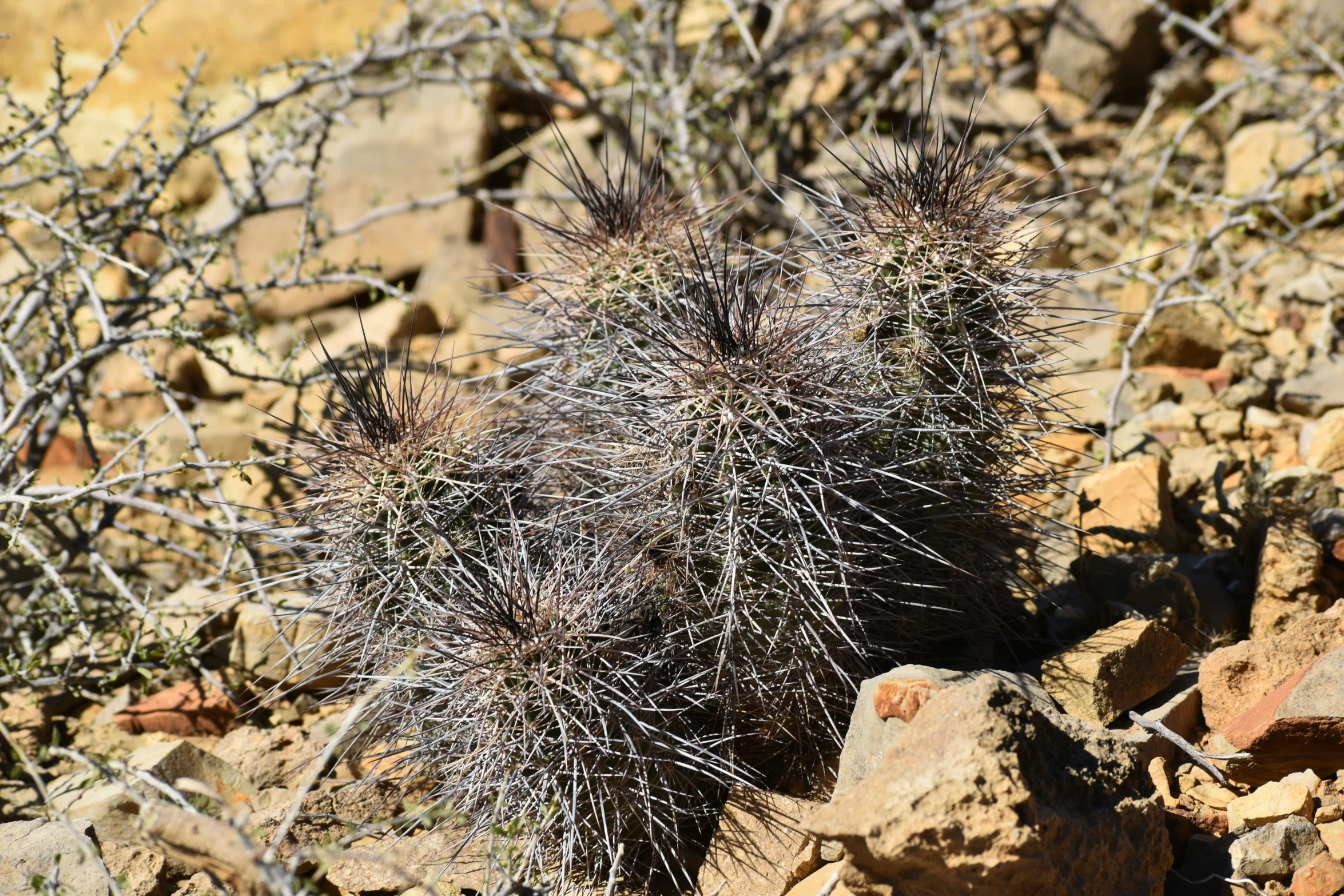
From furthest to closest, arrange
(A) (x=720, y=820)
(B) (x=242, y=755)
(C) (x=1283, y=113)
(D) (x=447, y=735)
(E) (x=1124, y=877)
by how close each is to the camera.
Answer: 1. (C) (x=1283, y=113)
2. (B) (x=242, y=755)
3. (A) (x=720, y=820)
4. (D) (x=447, y=735)
5. (E) (x=1124, y=877)

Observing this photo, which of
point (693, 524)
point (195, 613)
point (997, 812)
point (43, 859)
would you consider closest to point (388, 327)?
point (195, 613)

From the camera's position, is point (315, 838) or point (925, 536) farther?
point (315, 838)

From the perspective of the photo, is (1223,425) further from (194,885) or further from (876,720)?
(194,885)

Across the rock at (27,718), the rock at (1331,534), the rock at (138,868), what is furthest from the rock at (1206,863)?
the rock at (27,718)

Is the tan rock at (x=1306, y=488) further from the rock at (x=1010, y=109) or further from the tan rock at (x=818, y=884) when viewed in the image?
the rock at (x=1010, y=109)

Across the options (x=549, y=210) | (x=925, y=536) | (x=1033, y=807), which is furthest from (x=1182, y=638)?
(x=549, y=210)

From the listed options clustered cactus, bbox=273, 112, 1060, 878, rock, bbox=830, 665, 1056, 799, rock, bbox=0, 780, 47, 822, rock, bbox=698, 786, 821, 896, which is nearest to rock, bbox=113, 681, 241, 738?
rock, bbox=0, 780, 47, 822

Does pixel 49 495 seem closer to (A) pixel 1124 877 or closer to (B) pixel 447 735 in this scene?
(B) pixel 447 735
